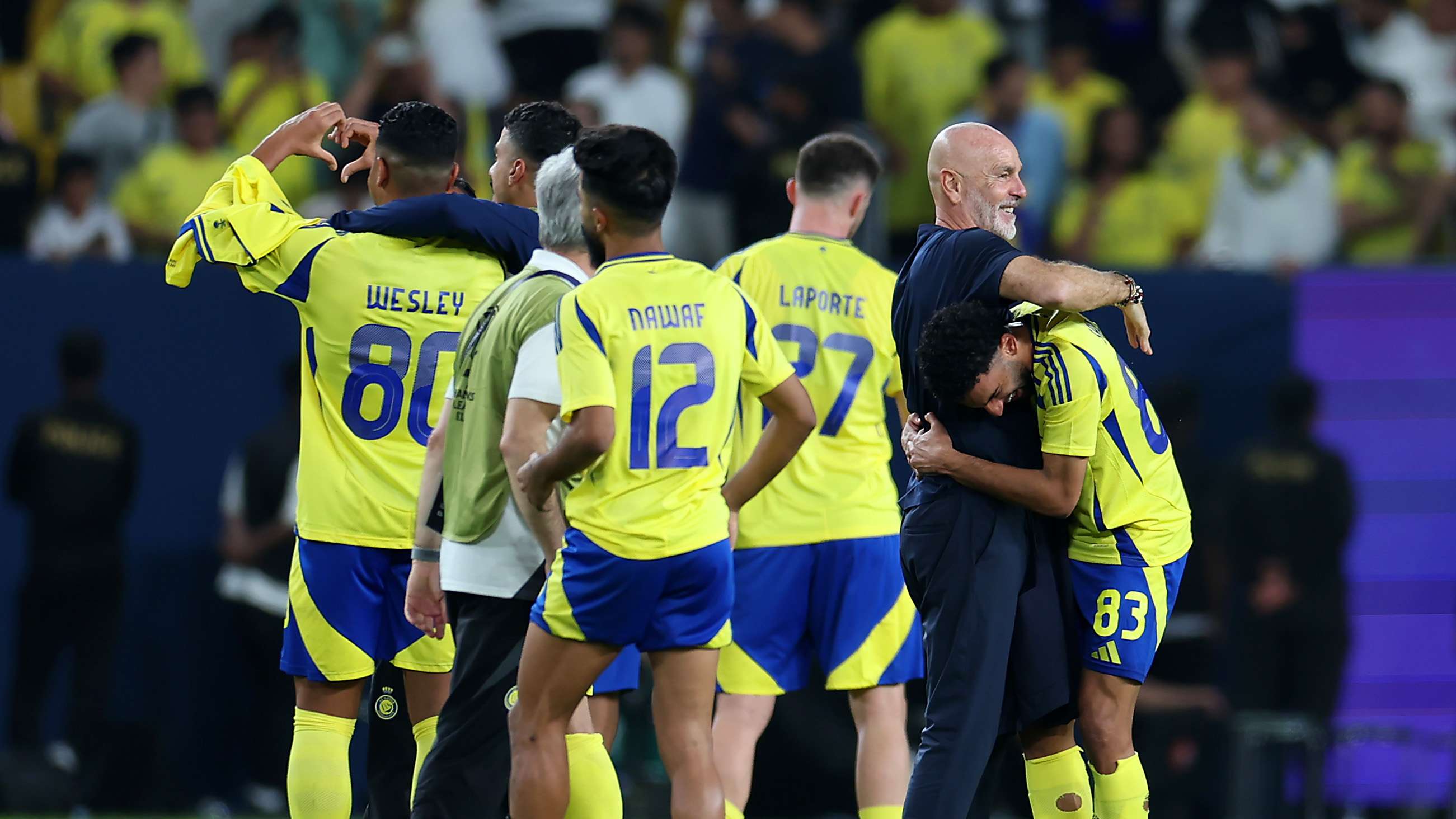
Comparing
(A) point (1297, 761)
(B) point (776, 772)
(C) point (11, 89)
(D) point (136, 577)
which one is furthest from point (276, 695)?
(A) point (1297, 761)

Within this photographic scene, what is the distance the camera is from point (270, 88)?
38.7ft

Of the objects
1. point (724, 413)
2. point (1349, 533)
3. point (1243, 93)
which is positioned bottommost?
point (1349, 533)

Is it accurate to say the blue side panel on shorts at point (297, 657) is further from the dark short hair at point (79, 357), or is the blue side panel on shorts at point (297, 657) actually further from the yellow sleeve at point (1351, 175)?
the yellow sleeve at point (1351, 175)

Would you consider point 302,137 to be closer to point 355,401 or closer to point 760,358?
point 355,401

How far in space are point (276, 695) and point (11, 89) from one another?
446cm

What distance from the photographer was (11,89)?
12.2m

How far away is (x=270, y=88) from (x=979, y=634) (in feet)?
25.3

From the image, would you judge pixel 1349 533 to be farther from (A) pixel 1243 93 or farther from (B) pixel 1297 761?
(A) pixel 1243 93

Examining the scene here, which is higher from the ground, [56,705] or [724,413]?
[724,413]

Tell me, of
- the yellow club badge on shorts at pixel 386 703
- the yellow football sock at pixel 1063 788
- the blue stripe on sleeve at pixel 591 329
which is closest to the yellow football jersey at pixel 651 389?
the blue stripe on sleeve at pixel 591 329

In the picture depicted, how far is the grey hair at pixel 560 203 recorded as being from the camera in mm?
5324

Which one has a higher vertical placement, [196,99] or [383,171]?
[196,99]

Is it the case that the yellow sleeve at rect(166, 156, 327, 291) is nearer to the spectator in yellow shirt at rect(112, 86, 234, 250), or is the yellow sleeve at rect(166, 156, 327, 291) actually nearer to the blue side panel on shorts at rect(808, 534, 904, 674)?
the blue side panel on shorts at rect(808, 534, 904, 674)

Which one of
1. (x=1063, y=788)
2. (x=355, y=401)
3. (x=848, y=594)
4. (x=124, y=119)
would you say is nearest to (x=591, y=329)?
(x=355, y=401)
